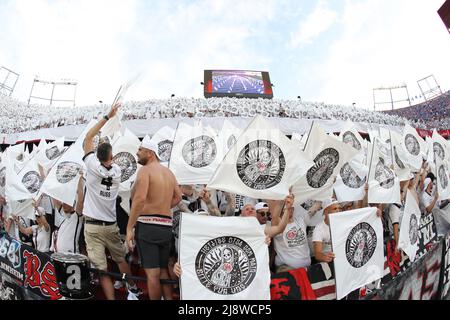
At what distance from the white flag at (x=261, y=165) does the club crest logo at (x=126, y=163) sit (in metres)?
1.98

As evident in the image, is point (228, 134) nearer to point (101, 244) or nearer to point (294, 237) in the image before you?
point (294, 237)

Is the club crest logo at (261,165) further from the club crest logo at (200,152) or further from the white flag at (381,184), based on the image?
the club crest logo at (200,152)

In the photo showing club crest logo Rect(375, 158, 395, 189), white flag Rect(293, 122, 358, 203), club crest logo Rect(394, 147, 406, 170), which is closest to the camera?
white flag Rect(293, 122, 358, 203)

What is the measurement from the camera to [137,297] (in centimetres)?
286

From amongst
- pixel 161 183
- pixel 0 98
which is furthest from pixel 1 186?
pixel 0 98

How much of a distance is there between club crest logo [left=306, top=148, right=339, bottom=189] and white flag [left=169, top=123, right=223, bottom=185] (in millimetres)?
1470

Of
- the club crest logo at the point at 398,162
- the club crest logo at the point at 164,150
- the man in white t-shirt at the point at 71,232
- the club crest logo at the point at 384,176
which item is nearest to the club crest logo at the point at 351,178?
the club crest logo at the point at 384,176

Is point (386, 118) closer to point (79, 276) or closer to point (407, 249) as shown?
point (407, 249)

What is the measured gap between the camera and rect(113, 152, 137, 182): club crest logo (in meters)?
4.57

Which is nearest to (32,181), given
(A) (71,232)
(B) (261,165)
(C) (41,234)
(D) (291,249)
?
(C) (41,234)

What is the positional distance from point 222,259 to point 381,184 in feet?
8.33

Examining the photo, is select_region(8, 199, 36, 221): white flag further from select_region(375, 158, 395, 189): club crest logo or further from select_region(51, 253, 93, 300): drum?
select_region(375, 158, 395, 189): club crest logo

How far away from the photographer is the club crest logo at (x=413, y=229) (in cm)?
365

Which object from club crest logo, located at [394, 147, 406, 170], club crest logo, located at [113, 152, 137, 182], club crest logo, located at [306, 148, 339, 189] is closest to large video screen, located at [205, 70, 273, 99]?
club crest logo, located at [394, 147, 406, 170]
